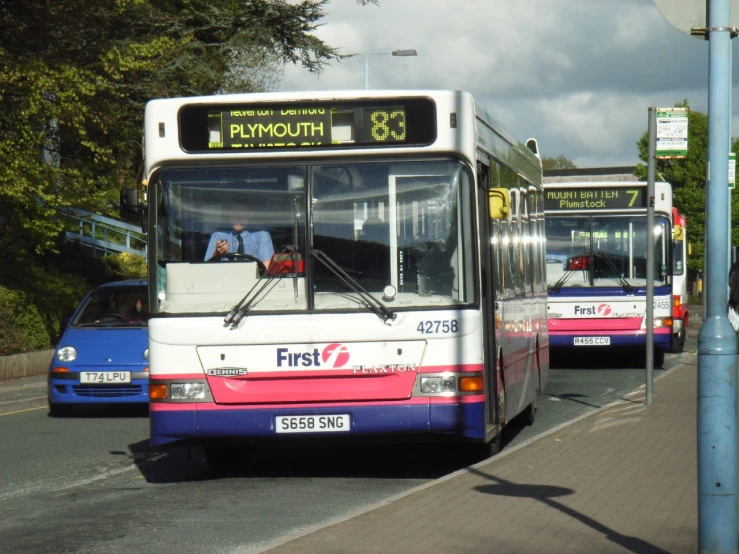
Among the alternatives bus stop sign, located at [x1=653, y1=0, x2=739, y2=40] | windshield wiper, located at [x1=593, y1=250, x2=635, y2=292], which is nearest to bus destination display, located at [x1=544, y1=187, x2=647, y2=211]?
windshield wiper, located at [x1=593, y1=250, x2=635, y2=292]

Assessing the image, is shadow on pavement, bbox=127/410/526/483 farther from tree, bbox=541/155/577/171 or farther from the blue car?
tree, bbox=541/155/577/171

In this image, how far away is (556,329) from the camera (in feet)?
73.8

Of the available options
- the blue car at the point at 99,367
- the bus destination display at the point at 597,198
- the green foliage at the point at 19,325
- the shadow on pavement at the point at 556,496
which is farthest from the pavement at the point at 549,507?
the green foliage at the point at 19,325

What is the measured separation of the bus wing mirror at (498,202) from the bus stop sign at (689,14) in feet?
13.8

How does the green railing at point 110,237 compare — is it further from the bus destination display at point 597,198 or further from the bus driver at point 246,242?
the bus driver at point 246,242

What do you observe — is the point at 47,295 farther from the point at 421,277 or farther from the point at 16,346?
the point at 421,277

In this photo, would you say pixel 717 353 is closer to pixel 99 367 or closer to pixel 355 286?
pixel 355 286

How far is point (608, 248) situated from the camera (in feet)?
71.9

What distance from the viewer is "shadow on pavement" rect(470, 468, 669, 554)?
6707 millimetres

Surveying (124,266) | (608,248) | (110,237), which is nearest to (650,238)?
(608,248)

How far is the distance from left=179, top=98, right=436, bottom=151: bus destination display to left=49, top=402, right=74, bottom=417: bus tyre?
286 inches

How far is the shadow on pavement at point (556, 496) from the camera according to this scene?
6707 mm

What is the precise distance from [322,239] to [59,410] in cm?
786

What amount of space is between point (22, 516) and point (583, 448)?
4.87 m
